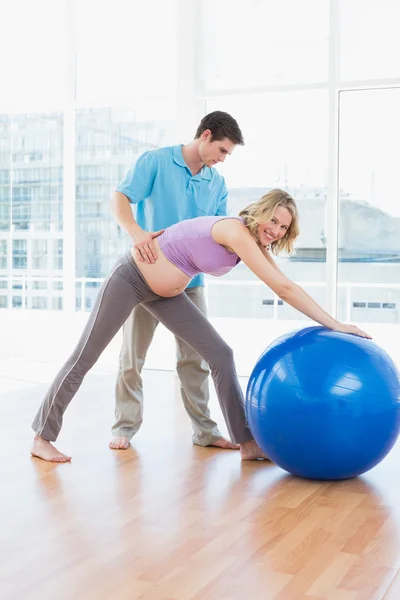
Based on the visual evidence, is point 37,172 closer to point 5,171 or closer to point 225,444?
point 5,171

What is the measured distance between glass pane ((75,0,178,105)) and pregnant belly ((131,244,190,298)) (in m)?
3.16

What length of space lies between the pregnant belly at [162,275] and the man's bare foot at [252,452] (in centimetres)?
72

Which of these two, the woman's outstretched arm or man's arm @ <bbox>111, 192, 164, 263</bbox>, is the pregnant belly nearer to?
man's arm @ <bbox>111, 192, 164, 263</bbox>

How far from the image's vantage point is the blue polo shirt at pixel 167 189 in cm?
359

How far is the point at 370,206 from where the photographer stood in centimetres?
575

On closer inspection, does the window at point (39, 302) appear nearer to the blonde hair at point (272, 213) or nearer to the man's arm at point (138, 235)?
the man's arm at point (138, 235)

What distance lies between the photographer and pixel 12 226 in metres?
7.13

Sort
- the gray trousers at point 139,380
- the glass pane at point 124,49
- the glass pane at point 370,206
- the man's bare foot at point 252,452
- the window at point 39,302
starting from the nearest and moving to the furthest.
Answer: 1. the man's bare foot at point 252,452
2. the gray trousers at point 139,380
3. the glass pane at point 370,206
4. the glass pane at point 124,49
5. the window at point 39,302

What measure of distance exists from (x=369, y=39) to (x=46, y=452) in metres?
3.66

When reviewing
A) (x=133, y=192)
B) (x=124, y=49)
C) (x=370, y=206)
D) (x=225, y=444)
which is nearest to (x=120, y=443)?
(x=225, y=444)

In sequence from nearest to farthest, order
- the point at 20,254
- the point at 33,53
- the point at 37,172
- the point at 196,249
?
the point at 196,249 → the point at 33,53 → the point at 37,172 → the point at 20,254

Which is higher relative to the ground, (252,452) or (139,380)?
(139,380)

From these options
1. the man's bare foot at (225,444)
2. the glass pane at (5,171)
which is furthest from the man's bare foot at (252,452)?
the glass pane at (5,171)

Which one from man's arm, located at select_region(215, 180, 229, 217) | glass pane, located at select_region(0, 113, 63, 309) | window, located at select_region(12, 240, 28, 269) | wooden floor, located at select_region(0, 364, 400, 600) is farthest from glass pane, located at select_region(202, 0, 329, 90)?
wooden floor, located at select_region(0, 364, 400, 600)
